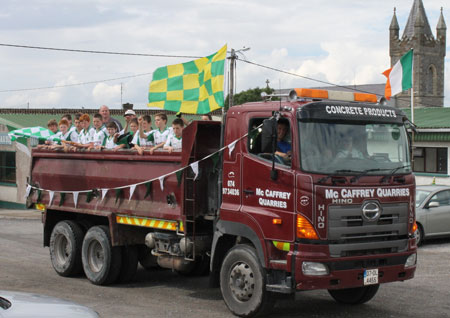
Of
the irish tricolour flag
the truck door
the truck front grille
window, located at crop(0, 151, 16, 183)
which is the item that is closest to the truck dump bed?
the truck door

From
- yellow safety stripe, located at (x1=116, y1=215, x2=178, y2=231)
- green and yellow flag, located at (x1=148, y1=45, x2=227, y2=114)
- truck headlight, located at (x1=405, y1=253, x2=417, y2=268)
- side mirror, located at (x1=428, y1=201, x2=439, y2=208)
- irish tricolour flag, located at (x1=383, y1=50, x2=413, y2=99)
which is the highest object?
irish tricolour flag, located at (x1=383, y1=50, x2=413, y2=99)

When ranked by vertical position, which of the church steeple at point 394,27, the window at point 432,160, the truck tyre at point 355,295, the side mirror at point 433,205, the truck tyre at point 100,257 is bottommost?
the truck tyre at point 355,295

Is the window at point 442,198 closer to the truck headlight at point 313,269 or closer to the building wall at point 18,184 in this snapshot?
the truck headlight at point 313,269

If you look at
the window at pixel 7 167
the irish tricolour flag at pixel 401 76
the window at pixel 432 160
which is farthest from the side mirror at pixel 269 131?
the window at pixel 7 167

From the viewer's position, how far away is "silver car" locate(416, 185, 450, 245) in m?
16.3

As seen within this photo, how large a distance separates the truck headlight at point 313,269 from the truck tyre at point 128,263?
3.99 metres

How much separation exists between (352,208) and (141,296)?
381cm

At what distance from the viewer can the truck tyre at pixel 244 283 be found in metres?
8.38

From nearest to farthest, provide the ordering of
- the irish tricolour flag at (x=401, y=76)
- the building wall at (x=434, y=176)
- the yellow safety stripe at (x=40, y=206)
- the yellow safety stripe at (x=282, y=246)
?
the yellow safety stripe at (x=282, y=246) → the yellow safety stripe at (x=40, y=206) → the irish tricolour flag at (x=401, y=76) → the building wall at (x=434, y=176)

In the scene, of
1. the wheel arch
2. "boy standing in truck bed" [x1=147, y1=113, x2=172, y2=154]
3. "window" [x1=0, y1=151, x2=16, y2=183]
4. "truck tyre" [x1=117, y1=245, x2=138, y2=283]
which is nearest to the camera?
the wheel arch

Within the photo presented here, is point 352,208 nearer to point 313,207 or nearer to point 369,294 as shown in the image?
point 313,207

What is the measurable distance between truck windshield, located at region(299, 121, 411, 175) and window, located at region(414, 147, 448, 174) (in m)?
16.5

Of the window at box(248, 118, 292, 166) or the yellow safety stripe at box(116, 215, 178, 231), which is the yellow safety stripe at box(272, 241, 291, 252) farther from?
the yellow safety stripe at box(116, 215, 178, 231)

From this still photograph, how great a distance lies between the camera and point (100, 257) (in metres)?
11.3
